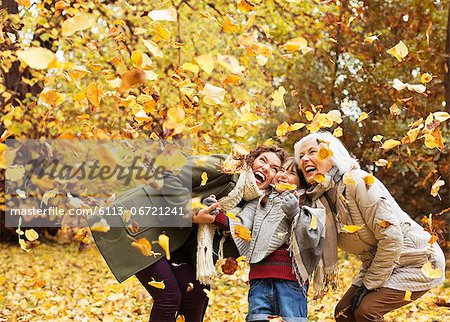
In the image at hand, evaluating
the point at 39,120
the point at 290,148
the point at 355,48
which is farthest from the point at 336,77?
the point at 39,120

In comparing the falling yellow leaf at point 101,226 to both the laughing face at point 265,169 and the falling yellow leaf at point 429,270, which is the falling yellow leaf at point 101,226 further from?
the falling yellow leaf at point 429,270

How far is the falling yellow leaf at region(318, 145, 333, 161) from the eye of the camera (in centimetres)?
330

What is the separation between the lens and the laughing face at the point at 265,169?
3.57 meters

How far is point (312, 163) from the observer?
344 centimetres

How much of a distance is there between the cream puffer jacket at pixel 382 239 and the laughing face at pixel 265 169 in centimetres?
33

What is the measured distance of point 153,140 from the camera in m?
4.33

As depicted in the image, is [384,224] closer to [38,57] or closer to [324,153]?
[324,153]

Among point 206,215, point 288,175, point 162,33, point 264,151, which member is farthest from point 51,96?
point 288,175

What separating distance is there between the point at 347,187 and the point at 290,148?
582 centimetres

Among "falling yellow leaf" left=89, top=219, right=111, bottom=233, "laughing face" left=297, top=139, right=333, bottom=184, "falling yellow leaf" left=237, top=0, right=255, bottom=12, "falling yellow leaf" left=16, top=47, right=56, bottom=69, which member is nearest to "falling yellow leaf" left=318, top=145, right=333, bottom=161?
"laughing face" left=297, top=139, right=333, bottom=184

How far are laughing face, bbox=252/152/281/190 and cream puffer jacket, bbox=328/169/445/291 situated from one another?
12.9 inches

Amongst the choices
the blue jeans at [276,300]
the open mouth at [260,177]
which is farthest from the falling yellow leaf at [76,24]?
the blue jeans at [276,300]

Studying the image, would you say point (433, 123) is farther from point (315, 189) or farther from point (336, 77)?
point (336, 77)

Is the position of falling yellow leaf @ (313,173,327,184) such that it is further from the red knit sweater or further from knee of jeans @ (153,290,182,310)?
knee of jeans @ (153,290,182,310)
